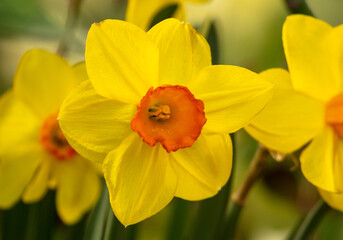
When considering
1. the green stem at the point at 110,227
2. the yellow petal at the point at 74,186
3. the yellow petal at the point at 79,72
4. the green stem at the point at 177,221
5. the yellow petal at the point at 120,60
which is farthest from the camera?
the green stem at the point at 177,221

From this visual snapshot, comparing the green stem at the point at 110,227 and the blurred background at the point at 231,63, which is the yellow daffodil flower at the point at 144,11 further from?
the green stem at the point at 110,227

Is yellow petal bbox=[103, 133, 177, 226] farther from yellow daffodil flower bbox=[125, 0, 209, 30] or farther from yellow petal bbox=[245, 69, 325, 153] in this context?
yellow daffodil flower bbox=[125, 0, 209, 30]

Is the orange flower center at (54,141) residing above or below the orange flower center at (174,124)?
below

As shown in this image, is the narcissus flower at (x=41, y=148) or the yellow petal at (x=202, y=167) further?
the narcissus flower at (x=41, y=148)

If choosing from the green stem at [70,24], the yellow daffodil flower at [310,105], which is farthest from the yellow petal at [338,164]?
the green stem at [70,24]

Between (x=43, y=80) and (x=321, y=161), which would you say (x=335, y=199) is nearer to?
(x=321, y=161)

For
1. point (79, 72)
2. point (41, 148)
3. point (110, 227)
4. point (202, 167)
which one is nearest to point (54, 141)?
point (41, 148)

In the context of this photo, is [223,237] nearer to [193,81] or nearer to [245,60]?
[193,81]

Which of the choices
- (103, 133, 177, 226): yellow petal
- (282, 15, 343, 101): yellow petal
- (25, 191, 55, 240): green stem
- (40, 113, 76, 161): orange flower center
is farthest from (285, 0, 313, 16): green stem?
(25, 191, 55, 240): green stem
